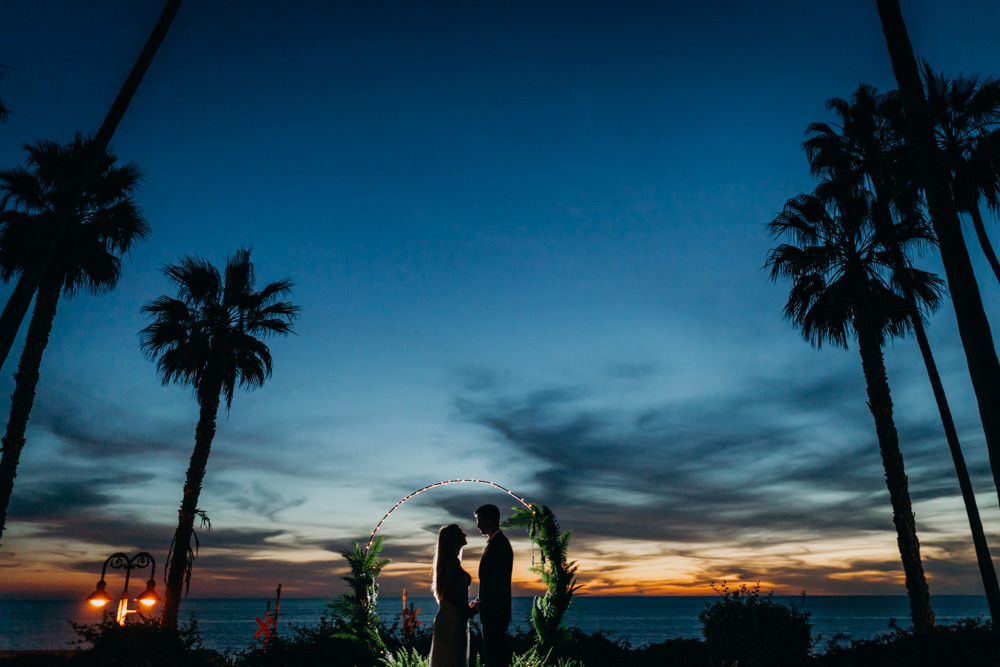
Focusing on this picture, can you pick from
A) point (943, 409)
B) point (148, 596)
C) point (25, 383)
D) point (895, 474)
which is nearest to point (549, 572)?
point (148, 596)

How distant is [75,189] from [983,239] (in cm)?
1865

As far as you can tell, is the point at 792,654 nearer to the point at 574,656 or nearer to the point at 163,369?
the point at 574,656

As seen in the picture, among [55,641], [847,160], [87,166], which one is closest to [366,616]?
[87,166]

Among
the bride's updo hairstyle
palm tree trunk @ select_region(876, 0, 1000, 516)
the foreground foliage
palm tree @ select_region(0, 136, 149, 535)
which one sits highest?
palm tree @ select_region(0, 136, 149, 535)

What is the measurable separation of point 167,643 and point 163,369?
436 inches

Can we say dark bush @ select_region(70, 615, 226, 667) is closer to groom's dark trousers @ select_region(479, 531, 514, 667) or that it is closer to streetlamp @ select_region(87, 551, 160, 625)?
streetlamp @ select_region(87, 551, 160, 625)

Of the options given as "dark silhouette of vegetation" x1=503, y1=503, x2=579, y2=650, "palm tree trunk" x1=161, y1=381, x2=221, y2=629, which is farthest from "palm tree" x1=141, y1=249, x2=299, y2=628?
"dark silhouette of vegetation" x1=503, y1=503, x2=579, y2=650

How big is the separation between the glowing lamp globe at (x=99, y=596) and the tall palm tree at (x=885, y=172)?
19354mm

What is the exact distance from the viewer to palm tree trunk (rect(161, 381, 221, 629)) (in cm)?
1816

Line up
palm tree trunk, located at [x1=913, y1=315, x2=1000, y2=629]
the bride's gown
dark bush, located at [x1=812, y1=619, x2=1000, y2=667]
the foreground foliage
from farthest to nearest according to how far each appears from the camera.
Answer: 1. palm tree trunk, located at [x1=913, y1=315, x2=1000, y2=629]
2. the foreground foliage
3. dark bush, located at [x1=812, y1=619, x2=1000, y2=667]
4. the bride's gown

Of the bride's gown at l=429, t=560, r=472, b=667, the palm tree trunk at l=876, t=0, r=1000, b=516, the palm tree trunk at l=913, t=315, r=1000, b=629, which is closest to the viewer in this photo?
the palm tree trunk at l=876, t=0, r=1000, b=516

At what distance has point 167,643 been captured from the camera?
455 inches

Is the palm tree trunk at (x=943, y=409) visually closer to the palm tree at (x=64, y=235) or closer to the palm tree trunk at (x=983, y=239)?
the palm tree trunk at (x=983, y=239)

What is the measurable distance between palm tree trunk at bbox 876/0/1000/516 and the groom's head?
5.78m
